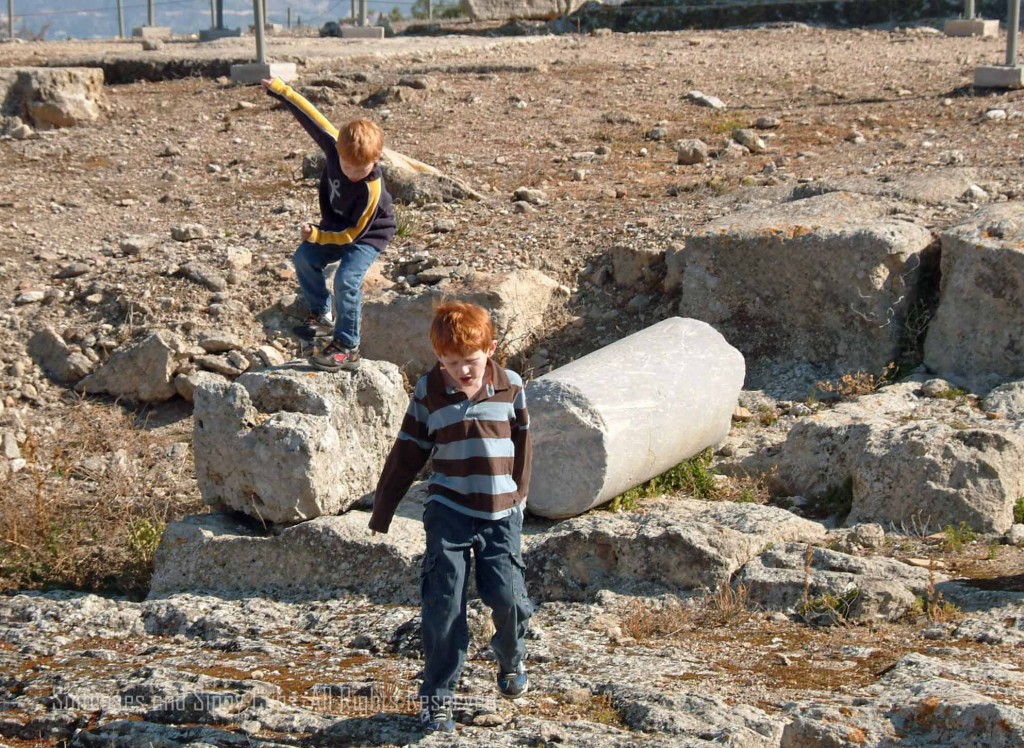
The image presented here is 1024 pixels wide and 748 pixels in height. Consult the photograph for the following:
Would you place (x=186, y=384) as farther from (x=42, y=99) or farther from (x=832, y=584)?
(x=42, y=99)

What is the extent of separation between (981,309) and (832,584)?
313 cm

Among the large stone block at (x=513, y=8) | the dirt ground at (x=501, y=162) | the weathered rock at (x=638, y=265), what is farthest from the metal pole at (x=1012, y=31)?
the large stone block at (x=513, y=8)

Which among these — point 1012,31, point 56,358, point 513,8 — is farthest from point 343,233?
point 513,8

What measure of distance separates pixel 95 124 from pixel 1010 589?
999 cm

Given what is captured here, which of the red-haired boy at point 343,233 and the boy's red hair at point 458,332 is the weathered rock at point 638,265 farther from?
the boy's red hair at point 458,332

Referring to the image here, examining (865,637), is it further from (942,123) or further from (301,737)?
(942,123)

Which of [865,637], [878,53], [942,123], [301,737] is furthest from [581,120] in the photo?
[301,737]

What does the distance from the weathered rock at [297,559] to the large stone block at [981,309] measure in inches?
142

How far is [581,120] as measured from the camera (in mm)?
11977

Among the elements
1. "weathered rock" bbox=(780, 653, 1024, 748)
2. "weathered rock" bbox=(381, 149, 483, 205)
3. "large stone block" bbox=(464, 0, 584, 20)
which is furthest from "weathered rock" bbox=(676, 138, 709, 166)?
"large stone block" bbox=(464, 0, 584, 20)

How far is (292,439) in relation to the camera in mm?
5695

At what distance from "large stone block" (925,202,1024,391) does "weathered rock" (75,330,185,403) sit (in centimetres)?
477

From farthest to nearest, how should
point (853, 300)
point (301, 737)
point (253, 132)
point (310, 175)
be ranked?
point (253, 132) → point (310, 175) → point (853, 300) → point (301, 737)

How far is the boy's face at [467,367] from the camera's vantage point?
4074 mm
